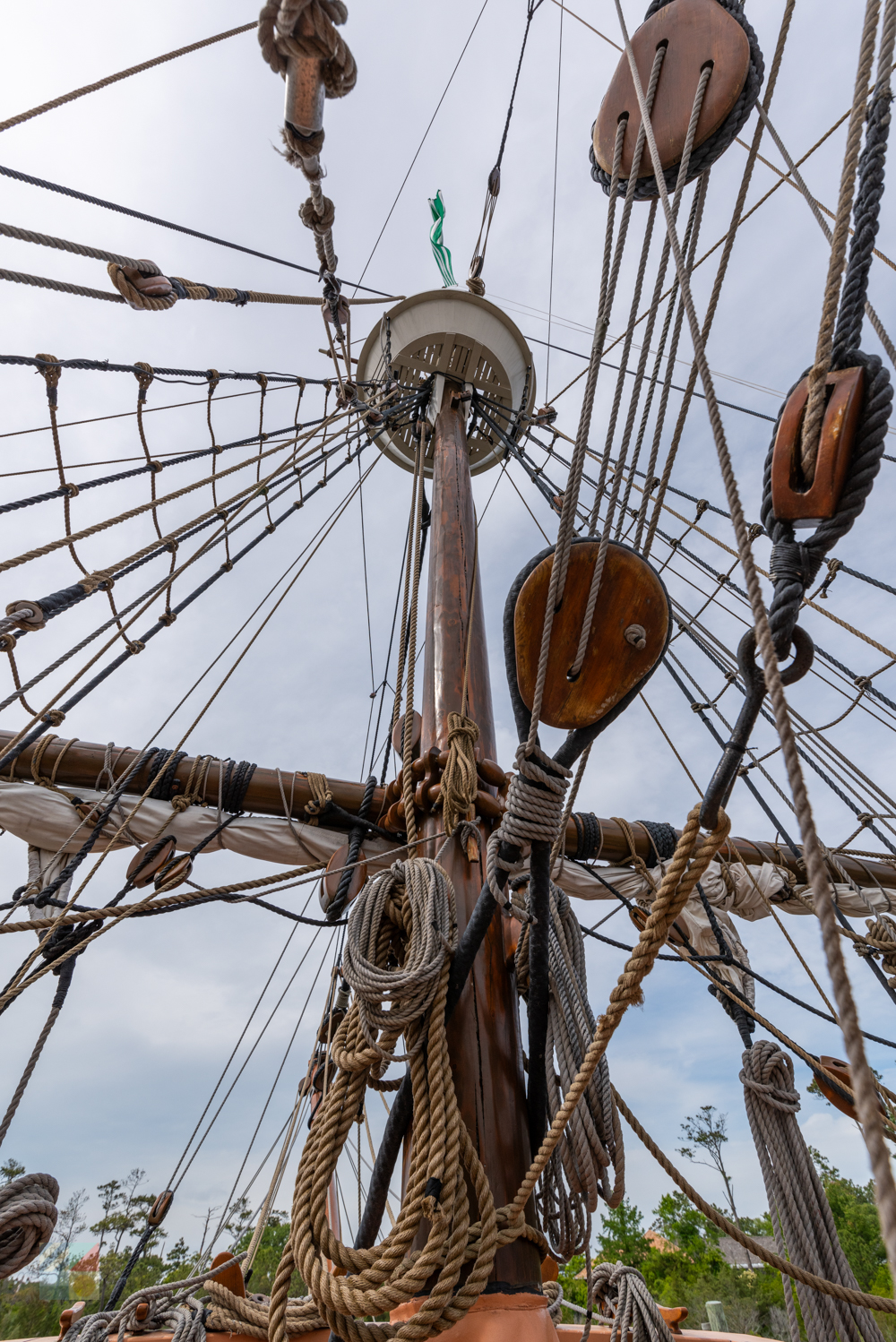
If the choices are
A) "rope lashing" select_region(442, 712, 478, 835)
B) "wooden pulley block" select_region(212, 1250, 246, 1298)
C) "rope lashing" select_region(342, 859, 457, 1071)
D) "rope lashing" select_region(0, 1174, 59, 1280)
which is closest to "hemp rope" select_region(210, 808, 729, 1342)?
"rope lashing" select_region(342, 859, 457, 1071)

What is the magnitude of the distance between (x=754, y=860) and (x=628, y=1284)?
2.59m

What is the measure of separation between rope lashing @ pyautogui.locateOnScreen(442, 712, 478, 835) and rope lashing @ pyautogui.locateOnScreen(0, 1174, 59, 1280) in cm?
139

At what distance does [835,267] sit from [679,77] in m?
1.30

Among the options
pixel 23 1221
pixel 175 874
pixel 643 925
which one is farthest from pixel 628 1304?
pixel 175 874

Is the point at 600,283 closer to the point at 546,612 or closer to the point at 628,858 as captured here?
the point at 546,612

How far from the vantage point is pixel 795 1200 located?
186cm

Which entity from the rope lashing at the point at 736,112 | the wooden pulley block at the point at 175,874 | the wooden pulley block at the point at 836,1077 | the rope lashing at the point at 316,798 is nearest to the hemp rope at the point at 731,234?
the rope lashing at the point at 736,112

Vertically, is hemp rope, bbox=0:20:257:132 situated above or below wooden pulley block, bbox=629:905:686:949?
above

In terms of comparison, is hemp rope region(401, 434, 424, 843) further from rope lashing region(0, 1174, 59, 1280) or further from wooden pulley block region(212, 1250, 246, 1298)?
wooden pulley block region(212, 1250, 246, 1298)

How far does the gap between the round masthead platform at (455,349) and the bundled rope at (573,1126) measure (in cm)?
430

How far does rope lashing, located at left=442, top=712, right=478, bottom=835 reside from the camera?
247 centimetres

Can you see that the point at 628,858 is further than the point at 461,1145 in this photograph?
Yes

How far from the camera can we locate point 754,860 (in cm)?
460

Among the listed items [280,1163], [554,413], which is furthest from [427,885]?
[554,413]
